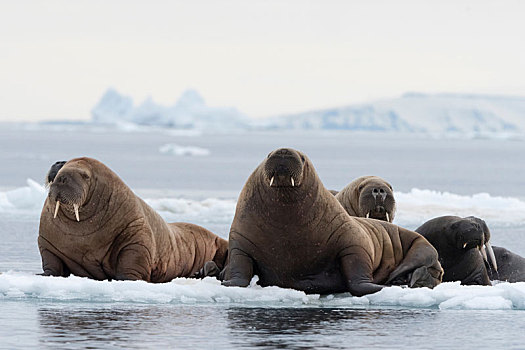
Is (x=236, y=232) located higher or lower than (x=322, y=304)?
higher

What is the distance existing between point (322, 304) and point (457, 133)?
126 meters

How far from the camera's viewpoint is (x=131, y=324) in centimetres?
699

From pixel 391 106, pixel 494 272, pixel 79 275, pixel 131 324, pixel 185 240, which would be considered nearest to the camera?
pixel 131 324

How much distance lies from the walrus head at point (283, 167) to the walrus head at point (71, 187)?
1.49 m

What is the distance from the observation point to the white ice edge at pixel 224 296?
8062mm

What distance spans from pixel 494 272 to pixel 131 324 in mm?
4943

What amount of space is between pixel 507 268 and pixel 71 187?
492 cm

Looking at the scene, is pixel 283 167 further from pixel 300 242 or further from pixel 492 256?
pixel 492 256

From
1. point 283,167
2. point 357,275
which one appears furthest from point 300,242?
point 283,167

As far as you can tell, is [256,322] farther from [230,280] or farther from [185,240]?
[185,240]

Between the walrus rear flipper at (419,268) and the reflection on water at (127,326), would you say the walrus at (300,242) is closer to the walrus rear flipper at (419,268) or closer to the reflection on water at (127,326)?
the walrus rear flipper at (419,268)

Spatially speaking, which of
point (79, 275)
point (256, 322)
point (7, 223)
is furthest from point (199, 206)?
point (256, 322)

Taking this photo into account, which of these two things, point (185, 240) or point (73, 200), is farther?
point (185, 240)

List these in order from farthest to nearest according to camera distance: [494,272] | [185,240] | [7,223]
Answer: [7,223]
[494,272]
[185,240]
